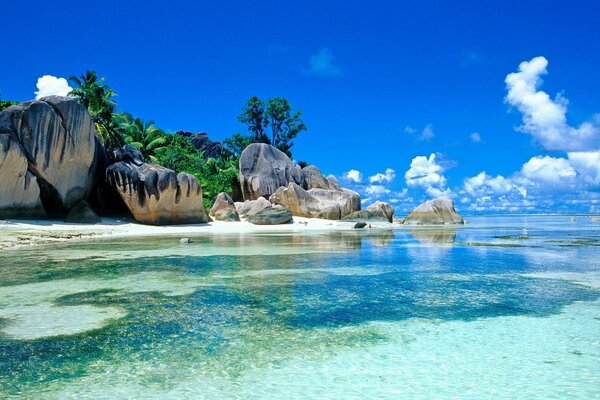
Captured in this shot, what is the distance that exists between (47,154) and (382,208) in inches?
1039

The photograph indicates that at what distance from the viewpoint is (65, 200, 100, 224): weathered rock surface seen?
2395 centimetres

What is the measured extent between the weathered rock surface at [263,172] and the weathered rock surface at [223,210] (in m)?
5.77

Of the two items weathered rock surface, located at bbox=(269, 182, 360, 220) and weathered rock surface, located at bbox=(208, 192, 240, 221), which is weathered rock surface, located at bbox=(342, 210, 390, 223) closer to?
weathered rock surface, located at bbox=(269, 182, 360, 220)

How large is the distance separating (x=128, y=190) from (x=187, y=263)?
14.8 m

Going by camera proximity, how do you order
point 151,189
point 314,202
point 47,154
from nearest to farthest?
point 47,154
point 151,189
point 314,202

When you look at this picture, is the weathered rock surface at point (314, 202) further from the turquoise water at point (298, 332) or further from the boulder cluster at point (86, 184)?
the turquoise water at point (298, 332)

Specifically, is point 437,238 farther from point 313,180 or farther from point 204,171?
point 204,171

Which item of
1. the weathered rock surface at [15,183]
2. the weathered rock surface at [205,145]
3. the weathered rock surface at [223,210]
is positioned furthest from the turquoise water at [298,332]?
the weathered rock surface at [205,145]

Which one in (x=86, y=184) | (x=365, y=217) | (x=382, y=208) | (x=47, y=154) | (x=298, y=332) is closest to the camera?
(x=298, y=332)

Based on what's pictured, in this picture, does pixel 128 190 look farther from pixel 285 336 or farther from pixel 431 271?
pixel 285 336

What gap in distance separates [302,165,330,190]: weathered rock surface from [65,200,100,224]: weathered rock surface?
22.6 metres

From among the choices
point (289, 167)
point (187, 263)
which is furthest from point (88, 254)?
point (289, 167)

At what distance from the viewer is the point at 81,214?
24.3 meters

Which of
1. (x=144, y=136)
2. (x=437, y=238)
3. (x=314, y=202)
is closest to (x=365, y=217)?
(x=314, y=202)
